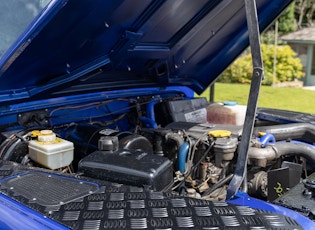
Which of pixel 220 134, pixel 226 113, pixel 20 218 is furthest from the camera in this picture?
pixel 226 113

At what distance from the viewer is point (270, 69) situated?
13398mm

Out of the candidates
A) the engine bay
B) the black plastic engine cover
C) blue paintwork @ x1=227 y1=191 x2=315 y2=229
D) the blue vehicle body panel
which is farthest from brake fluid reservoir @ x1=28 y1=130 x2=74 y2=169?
blue paintwork @ x1=227 y1=191 x2=315 y2=229

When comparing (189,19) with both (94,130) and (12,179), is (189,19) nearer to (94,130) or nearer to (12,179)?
(94,130)

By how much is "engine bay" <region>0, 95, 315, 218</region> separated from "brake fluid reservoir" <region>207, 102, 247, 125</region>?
0.54m

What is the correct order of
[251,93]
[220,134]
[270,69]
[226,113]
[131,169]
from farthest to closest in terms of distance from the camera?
[270,69]
[226,113]
[220,134]
[131,169]
[251,93]

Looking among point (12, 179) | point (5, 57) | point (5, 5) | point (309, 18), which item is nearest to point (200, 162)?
point (12, 179)

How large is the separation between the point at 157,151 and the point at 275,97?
Answer: 8.18 m

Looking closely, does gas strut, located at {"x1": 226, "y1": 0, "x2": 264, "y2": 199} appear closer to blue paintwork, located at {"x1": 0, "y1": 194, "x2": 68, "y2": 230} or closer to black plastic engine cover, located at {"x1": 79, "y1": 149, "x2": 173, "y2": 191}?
black plastic engine cover, located at {"x1": 79, "y1": 149, "x2": 173, "y2": 191}

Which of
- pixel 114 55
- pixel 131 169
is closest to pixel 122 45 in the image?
pixel 114 55

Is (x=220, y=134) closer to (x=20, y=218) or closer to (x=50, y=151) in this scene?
(x=50, y=151)

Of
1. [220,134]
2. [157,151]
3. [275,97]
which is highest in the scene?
[220,134]

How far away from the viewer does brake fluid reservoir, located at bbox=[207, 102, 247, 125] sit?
307cm

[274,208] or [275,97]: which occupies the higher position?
[274,208]

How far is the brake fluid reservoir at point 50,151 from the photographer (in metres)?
1.98
